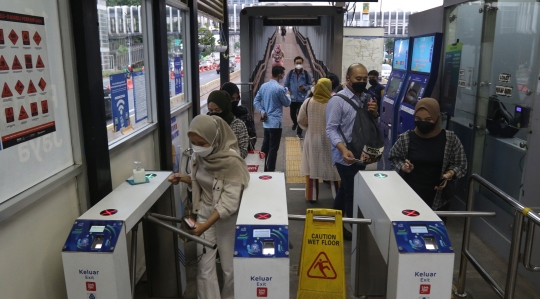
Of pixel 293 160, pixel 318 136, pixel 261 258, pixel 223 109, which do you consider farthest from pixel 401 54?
pixel 261 258

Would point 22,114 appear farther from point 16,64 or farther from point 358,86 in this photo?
point 358,86

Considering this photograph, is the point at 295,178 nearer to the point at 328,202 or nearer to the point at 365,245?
the point at 328,202

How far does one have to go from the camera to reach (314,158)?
15.6ft

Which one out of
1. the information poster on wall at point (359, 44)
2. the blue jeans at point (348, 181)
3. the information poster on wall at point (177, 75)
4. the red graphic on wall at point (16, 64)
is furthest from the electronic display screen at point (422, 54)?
the information poster on wall at point (359, 44)

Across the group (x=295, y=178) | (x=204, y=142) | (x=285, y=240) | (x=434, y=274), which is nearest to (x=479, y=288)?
(x=434, y=274)

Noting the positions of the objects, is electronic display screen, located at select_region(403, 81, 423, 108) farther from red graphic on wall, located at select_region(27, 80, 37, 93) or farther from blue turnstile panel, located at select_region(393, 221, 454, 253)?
red graphic on wall, located at select_region(27, 80, 37, 93)

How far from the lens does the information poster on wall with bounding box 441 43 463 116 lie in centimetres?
470

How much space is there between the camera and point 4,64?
192 centimetres

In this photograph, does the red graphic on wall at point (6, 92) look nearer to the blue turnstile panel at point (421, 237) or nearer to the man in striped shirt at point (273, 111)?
the blue turnstile panel at point (421, 237)

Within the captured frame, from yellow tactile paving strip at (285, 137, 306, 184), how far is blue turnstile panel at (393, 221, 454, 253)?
391 centimetres

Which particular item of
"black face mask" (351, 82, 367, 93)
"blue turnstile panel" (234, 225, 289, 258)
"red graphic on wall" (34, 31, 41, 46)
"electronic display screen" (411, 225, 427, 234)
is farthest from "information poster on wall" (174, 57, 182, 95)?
"electronic display screen" (411, 225, 427, 234)

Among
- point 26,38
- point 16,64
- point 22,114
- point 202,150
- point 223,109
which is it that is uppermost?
point 26,38

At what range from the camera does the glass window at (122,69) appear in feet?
9.62

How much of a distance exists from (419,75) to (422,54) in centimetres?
23
